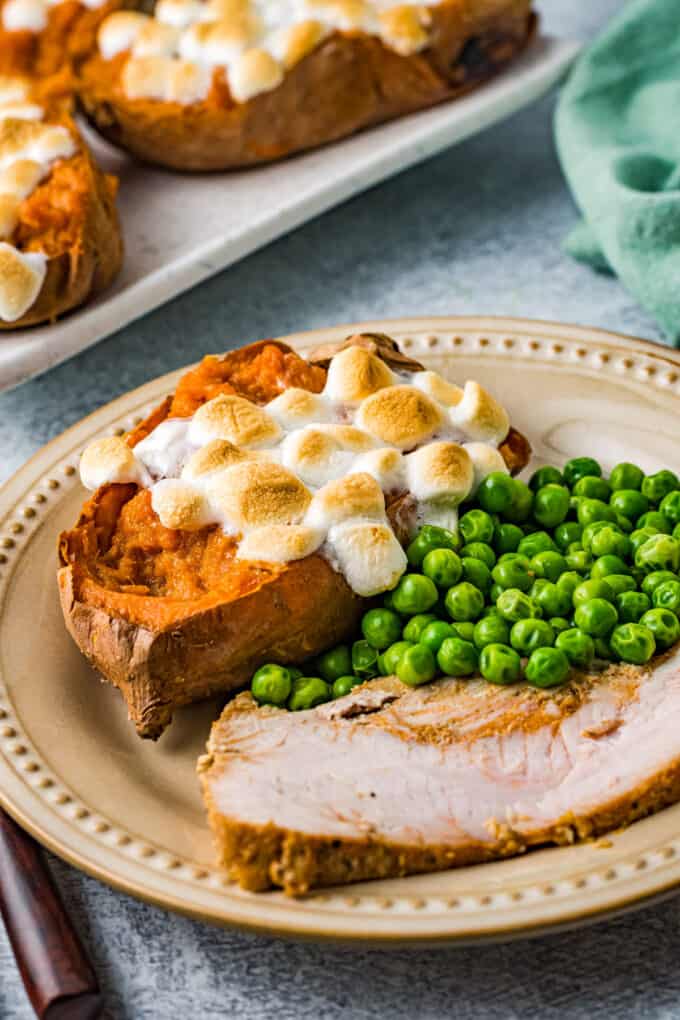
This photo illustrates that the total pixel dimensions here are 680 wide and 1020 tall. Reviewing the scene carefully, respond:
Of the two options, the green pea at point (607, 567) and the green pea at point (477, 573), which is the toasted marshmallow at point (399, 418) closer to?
the green pea at point (477, 573)

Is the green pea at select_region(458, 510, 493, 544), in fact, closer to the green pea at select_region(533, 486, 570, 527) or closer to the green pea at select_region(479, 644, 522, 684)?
the green pea at select_region(533, 486, 570, 527)

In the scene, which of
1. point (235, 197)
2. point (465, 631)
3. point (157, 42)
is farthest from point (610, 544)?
point (157, 42)

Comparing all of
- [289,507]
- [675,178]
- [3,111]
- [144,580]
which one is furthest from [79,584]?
[675,178]

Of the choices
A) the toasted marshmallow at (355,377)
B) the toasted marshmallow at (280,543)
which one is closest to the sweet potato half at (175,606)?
the toasted marshmallow at (280,543)

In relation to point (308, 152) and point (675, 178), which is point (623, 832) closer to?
point (675, 178)

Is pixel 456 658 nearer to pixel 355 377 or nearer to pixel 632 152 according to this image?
pixel 355 377

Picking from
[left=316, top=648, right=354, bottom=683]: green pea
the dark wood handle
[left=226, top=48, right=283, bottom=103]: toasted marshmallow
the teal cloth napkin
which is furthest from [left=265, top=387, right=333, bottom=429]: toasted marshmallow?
[left=226, top=48, right=283, bottom=103]: toasted marshmallow

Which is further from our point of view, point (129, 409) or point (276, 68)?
point (276, 68)
